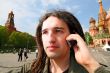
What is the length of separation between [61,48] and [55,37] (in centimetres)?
12

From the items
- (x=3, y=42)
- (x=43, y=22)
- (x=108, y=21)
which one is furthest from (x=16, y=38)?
(x=43, y=22)

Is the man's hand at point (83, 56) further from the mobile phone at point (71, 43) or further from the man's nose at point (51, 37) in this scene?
the man's nose at point (51, 37)

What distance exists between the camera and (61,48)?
251 cm

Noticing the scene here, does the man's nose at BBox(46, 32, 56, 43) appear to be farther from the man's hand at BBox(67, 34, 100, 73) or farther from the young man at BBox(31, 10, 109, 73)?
the man's hand at BBox(67, 34, 100, 73)

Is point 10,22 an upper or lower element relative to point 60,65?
upper

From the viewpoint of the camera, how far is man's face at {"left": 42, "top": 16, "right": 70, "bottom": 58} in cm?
248

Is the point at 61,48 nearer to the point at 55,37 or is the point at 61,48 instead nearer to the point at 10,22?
the point at 55,37

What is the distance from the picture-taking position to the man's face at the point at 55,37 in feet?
8.14

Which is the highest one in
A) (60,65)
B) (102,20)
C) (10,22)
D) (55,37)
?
(10,22)

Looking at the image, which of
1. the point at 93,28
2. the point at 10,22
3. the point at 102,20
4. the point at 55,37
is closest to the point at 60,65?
the point at 55,37

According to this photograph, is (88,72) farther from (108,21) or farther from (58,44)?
(108,21)

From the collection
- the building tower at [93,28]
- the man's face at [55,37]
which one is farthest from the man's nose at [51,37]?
the building tower at [93,28]

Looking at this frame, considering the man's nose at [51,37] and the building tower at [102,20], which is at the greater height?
the building tower at [102,20]

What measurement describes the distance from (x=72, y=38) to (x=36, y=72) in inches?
18.6
